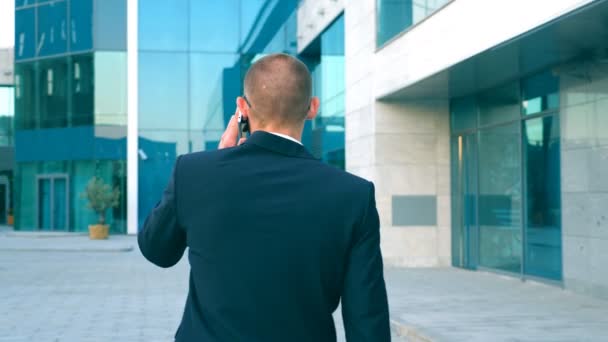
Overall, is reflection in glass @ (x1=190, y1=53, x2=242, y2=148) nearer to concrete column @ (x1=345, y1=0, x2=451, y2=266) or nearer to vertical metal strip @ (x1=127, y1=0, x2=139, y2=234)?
vertical metal strip @ (x1=127, y1=0, x2=139, y2=234)

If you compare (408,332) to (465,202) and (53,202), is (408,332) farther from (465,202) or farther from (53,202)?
(53,202)

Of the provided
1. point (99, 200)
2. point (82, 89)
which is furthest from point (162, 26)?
point (99, 200)

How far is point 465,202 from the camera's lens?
54.9ft

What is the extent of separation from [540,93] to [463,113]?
124 inches

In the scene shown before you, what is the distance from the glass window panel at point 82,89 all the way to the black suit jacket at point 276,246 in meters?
31.1

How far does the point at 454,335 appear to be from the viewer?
27.1 feet

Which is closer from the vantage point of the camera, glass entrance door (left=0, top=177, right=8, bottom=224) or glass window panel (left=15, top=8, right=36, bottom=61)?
glass window panel (left=15, top=8, right=36, bottom=61)

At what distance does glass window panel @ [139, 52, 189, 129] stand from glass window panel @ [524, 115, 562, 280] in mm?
19371

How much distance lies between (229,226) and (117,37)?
30.7 m

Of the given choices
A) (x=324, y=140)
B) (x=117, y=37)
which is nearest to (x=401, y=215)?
(x=324, y=140)

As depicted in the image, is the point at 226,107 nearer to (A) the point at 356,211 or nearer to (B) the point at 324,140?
(B) the point at 324,140

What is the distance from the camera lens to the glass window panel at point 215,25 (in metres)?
31.8

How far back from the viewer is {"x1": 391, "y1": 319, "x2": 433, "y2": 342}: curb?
8364 mm

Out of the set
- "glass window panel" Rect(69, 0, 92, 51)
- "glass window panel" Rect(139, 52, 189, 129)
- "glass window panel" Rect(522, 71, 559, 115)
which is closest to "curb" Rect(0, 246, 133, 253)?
"glass window panel" Rect(139, 52, 189, 129)
